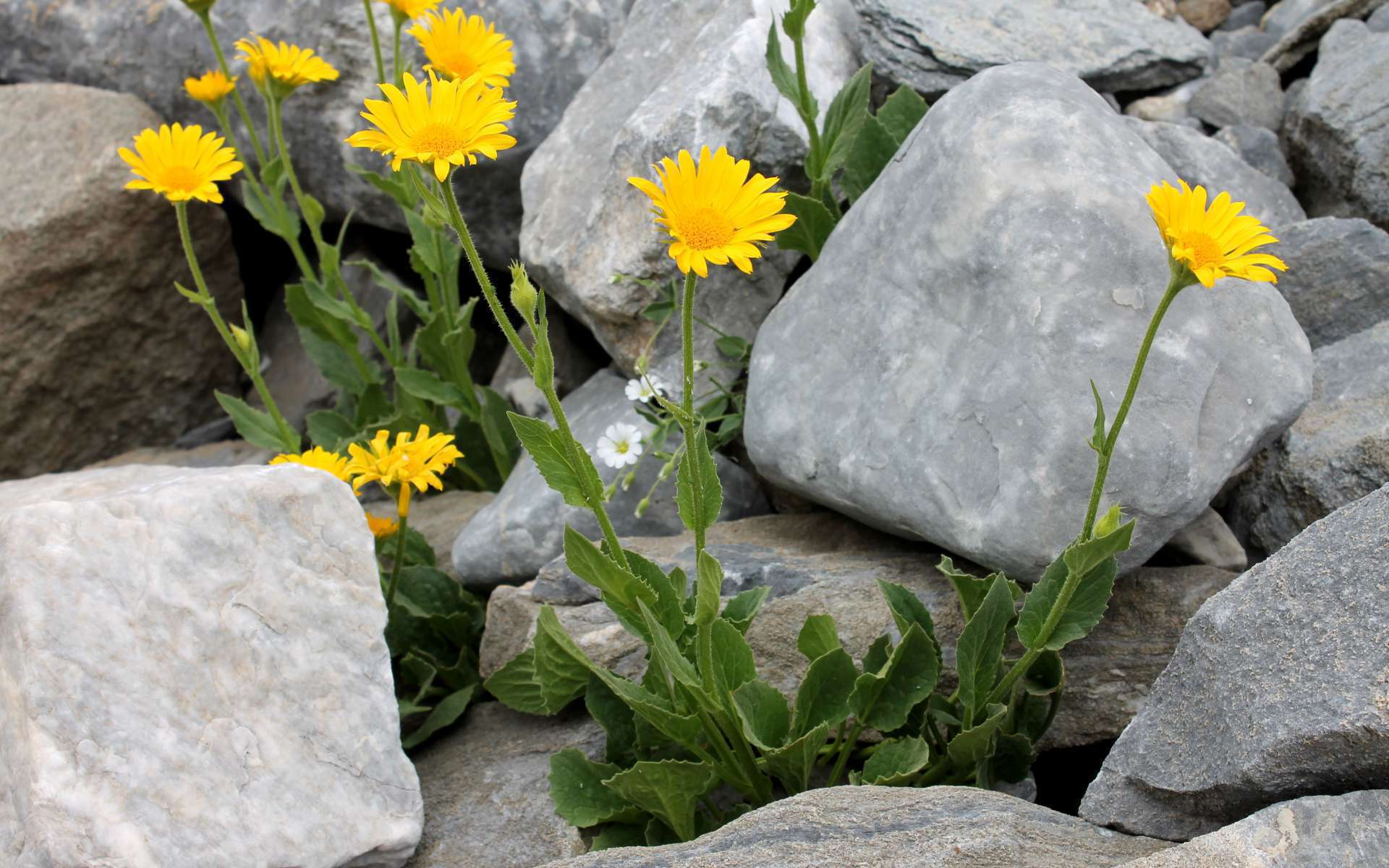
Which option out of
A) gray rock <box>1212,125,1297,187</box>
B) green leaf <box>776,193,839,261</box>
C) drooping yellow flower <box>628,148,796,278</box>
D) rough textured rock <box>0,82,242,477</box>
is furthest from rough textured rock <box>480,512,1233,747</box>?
rough textured rock <box>0,82,242,477</box>

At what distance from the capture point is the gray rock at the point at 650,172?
3613 mm

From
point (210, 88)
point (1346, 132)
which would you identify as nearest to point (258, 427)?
point (210, 88)

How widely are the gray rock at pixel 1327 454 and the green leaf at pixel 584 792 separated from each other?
1659 mm

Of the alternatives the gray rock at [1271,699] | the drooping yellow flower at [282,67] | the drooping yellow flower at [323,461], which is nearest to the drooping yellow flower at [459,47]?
the drooping yellow flower at [282,67]

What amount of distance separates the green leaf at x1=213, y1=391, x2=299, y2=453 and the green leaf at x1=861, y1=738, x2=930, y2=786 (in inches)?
78.0

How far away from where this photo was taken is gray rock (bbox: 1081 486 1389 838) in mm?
1943

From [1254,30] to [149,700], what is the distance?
431 cm

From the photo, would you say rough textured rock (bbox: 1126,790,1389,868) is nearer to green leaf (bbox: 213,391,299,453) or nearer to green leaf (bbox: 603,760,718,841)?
green leaf (bbox: 603,760,718,841)

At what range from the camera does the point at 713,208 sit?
2.08m

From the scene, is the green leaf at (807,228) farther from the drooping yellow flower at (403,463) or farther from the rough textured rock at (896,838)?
the rough textured rock at (896,838)

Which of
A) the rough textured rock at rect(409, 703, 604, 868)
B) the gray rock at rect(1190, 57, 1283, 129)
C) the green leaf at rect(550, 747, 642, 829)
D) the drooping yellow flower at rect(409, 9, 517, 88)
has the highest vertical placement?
the drooping yellow flower at rect(409, 9, 517, 88)

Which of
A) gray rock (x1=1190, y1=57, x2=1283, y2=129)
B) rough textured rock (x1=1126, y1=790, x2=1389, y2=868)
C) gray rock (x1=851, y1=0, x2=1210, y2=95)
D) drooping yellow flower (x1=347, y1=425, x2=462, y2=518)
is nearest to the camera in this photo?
rough textured rock (x1=1126, y1=790, x2=1389, y2=868)

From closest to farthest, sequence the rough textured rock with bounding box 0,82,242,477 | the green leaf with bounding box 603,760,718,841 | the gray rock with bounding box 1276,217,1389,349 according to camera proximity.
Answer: the green leaf with bounding box 603,760,718,841 → the gray rock with bounding box 1276,217,1389,349 → the rough textured rock with bounding box 0,82,242,477

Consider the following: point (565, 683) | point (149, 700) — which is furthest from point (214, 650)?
point (565, 683)
